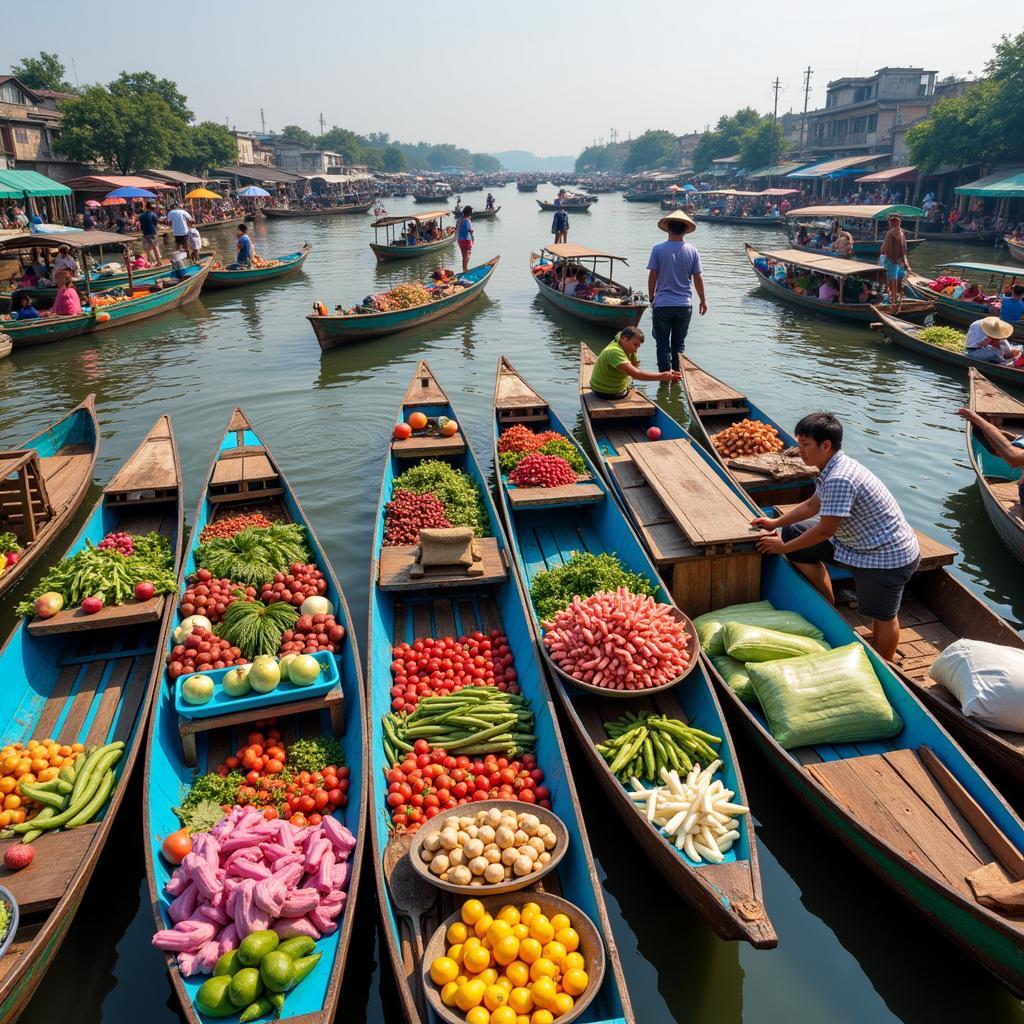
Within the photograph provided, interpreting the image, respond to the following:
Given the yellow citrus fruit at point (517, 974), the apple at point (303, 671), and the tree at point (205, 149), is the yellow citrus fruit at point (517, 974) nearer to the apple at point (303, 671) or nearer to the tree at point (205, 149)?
the apple at point (303, 671)

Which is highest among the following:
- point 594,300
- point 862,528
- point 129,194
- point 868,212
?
point 129,194

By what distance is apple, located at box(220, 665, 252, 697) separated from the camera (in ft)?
17.3

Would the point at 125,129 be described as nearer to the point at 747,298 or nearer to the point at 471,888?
the point at 747,298

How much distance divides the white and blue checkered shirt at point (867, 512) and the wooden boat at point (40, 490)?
322 inches

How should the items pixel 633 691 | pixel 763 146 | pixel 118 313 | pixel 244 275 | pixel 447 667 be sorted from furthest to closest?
pixel 763 146 < pixel 244 275 < pixel 118 313 < pixel 447 667 < pixel 633 691

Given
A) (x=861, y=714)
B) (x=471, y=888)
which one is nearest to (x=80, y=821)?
(x=471, y=888)

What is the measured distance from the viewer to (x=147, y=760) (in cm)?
486

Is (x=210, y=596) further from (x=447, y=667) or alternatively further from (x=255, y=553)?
(x=447, y=667)

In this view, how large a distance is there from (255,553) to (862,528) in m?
5.66

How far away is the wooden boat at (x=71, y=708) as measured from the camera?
4168mm

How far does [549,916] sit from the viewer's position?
399 cm

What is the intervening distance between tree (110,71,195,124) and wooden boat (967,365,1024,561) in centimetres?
6217

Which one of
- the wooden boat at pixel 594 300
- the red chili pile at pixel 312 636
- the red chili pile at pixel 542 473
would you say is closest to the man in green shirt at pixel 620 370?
the red chili pile at pixel 542 473

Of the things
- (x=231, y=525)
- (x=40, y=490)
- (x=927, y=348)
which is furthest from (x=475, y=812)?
(x=927, y=348)
